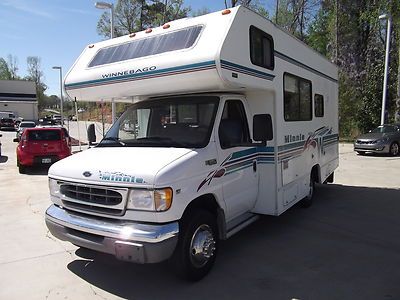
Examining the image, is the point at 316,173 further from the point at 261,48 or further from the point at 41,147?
the point at 41,147

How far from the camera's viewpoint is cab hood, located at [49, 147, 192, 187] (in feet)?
12.9

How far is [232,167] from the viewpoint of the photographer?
5.03 m

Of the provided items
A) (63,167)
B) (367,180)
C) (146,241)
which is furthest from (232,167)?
(367,180)

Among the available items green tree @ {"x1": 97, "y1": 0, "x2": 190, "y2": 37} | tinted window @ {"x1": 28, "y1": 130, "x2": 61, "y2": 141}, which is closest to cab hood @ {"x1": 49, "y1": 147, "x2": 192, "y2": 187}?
tinted window @ {"x1": 28, "y1": 130, "x2": 61, "y2": 141}

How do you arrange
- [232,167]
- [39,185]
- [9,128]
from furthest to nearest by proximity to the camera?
1. [9,128]
2. [39,185]
3. [232,167]

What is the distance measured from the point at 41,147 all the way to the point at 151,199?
10749 millimetres

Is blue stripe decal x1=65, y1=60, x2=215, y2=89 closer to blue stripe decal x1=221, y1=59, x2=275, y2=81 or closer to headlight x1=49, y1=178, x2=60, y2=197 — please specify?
blue stripe decal x1=221, y1=59, x2=275, y2=81

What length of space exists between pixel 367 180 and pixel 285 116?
6193 millimetres

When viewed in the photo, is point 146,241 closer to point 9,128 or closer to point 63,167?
point 63,167

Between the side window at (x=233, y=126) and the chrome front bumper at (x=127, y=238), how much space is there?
1.38 meters


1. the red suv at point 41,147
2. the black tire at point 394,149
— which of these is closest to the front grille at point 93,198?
the red suv at point 41,147

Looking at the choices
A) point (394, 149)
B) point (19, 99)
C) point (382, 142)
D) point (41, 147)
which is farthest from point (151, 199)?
point (19, 99)

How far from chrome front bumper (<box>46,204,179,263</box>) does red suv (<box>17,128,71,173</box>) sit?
9.88 metres

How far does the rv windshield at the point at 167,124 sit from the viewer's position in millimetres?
4766
